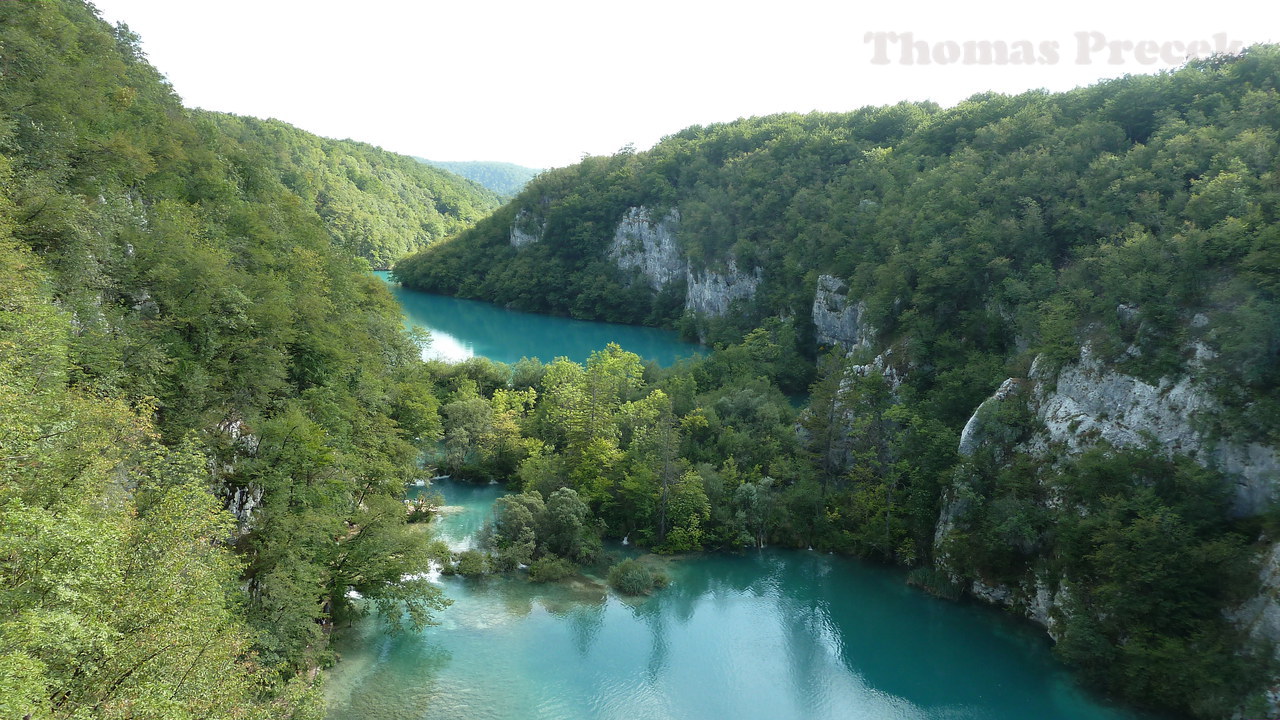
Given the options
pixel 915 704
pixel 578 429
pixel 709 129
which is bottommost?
pixel 915 704

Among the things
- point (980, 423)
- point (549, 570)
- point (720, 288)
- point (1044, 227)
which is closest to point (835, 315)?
point (1044, 227)

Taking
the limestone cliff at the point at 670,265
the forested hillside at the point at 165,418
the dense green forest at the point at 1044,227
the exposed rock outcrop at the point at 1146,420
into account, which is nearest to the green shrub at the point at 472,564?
the forested hillside at the point at 165,418

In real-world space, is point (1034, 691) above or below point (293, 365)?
below

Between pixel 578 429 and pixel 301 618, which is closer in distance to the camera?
pixel 301 618

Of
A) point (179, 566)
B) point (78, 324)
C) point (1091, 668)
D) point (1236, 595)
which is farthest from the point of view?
point (1091, 668)

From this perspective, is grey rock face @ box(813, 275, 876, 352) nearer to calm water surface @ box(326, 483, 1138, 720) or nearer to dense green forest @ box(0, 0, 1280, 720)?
dense green forest @ box(0, 0, 1280, 720)

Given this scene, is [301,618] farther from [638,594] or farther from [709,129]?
[709,129]

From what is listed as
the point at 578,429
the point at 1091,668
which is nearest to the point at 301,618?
the point at 578,429
